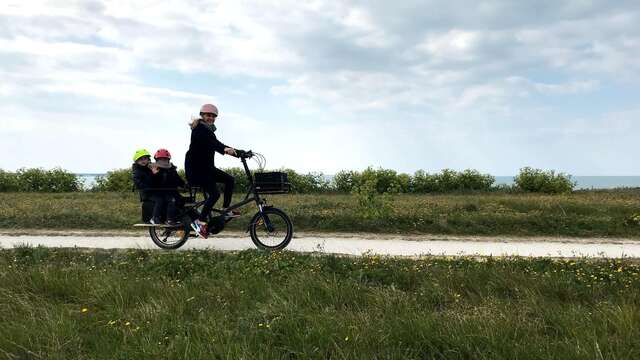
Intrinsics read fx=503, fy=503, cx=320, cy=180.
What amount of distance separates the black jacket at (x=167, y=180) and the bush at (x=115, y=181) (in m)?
14.7

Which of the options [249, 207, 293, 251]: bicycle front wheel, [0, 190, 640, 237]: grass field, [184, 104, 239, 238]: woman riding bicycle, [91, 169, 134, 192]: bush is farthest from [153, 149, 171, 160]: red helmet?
[91, 169, 134, 192]: bush

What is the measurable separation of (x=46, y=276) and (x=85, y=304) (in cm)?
95

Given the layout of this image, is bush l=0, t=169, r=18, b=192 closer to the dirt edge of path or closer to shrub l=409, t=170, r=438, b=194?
the dirt edge of path

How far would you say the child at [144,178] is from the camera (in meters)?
7.98

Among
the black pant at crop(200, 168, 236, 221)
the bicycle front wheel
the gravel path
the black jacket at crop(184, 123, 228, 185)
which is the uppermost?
the black jacket at crop(184, 123, 228, 185)

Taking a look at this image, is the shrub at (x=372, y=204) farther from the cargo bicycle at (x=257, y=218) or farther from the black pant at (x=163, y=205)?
the black pant at (x=163, y=205)

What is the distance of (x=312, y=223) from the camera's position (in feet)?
35.3

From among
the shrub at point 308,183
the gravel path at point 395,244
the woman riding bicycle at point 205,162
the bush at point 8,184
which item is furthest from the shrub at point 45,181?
the woman riding bicycle at point 205,162

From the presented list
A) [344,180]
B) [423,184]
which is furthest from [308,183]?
[423,184]

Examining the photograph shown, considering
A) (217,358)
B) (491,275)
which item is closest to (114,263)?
(217,358)

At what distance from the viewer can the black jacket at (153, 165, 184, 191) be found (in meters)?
8.00

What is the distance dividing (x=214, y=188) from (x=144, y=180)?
1231mm

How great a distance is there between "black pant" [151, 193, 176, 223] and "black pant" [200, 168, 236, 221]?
0.51m

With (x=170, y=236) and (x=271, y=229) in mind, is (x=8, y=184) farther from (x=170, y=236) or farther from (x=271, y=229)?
(x=271, y=229)
